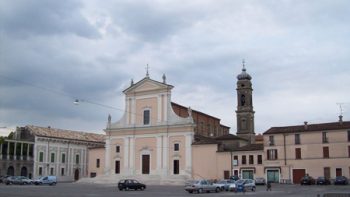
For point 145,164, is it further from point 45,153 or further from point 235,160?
point 45,153

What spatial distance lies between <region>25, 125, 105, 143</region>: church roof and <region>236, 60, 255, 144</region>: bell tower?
2744cm

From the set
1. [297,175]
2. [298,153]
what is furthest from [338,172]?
[298,153]

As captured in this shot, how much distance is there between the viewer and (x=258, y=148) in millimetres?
56750

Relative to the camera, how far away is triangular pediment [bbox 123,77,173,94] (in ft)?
211

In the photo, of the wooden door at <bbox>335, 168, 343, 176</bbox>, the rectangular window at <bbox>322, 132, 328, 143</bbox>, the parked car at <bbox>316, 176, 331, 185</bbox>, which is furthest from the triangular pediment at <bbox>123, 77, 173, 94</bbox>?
the wooden door at <bbox>335, 168, 343, 176</bbox>

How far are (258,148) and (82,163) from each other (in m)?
36.8

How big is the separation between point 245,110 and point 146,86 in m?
18.3

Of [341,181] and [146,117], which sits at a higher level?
[146,117]

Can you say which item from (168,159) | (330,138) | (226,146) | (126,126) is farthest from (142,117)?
(330,138)

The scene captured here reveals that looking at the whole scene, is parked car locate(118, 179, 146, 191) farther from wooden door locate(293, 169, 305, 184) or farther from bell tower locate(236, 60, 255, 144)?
bell tower locate(236, 60, 255, 144)

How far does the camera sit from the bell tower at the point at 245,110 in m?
74.7

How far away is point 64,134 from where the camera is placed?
79.2m

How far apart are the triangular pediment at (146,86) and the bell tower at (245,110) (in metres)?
16.3

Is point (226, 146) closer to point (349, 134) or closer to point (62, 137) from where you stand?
point (349, 134)
